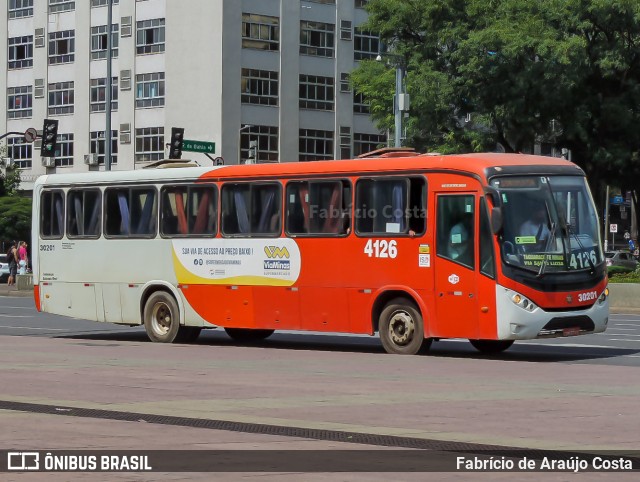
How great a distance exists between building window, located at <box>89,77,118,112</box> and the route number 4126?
195ft

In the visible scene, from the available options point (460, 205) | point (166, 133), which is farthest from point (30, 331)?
point (166, 133)

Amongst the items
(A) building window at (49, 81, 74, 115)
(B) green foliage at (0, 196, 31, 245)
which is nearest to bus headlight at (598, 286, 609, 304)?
(B) green foliage at (0, 196, 31, 245)

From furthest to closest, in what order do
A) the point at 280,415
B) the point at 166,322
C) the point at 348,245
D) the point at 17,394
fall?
the point at 166,322 → the point at 348,245 → the point at 17,394 → the point at 280,415

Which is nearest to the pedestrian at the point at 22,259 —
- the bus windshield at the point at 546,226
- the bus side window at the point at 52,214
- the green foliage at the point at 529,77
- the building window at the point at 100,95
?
the green foliage at the point at 529,77

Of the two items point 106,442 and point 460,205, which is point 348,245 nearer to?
point 460,205

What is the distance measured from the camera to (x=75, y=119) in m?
82.7

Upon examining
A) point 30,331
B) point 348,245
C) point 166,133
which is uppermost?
point 166,133

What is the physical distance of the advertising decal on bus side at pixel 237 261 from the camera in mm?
24266

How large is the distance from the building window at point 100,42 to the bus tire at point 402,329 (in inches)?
2383

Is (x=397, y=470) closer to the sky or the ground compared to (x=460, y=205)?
closer to the ground

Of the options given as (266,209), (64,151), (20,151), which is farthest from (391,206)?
(20,151)

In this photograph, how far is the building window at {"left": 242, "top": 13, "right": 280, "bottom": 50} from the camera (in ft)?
252

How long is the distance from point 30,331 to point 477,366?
1213cm

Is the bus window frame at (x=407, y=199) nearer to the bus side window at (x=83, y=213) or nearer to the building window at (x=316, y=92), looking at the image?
the bus side window at (x=83, y=213)
